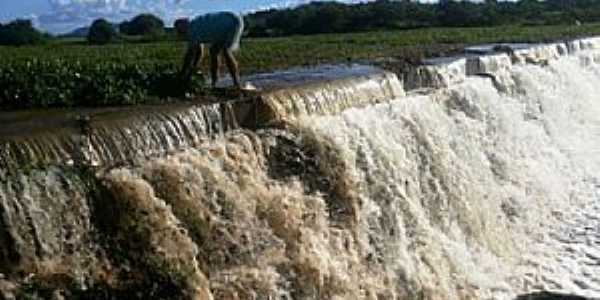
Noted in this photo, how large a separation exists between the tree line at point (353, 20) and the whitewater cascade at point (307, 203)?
25.7 metres

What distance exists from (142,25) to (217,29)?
130ft

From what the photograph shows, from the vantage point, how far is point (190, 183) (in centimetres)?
942

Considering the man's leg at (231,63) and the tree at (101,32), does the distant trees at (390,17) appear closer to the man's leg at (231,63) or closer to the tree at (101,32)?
the tree at (101,32)

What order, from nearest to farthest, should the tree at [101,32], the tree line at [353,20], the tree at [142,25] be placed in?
the tree at [101,32] → the tree line at [353,20] → the tree at [142,25]

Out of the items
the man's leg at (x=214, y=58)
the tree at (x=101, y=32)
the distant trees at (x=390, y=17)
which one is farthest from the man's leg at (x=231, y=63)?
the distant trees at (x=390, y=17)

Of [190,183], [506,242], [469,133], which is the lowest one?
[506,242]

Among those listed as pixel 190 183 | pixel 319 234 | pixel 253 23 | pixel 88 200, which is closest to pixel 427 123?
pixel 319 234

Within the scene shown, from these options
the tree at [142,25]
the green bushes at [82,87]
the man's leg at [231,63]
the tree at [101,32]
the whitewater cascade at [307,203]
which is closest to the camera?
the whitewater cascade at [307,203]

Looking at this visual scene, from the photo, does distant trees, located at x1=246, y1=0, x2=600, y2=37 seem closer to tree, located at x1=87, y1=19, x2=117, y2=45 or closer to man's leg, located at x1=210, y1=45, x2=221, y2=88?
tree, located at x1=87, y1=19, x2=117, y2=45

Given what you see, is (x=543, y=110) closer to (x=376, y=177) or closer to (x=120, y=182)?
(x=376, y=177)

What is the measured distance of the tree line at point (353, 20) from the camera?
137ft

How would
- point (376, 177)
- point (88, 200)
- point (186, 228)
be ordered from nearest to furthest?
point (88, 200) < point (186, 228) < point (376, 177)

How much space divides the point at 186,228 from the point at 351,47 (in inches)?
743

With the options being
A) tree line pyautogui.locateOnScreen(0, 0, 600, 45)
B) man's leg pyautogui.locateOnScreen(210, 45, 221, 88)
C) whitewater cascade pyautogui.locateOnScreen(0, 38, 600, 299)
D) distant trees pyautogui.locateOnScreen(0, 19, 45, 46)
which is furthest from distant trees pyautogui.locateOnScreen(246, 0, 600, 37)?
man's leg pyautogui.locateOnScreen(210, 45, 221, 88)
